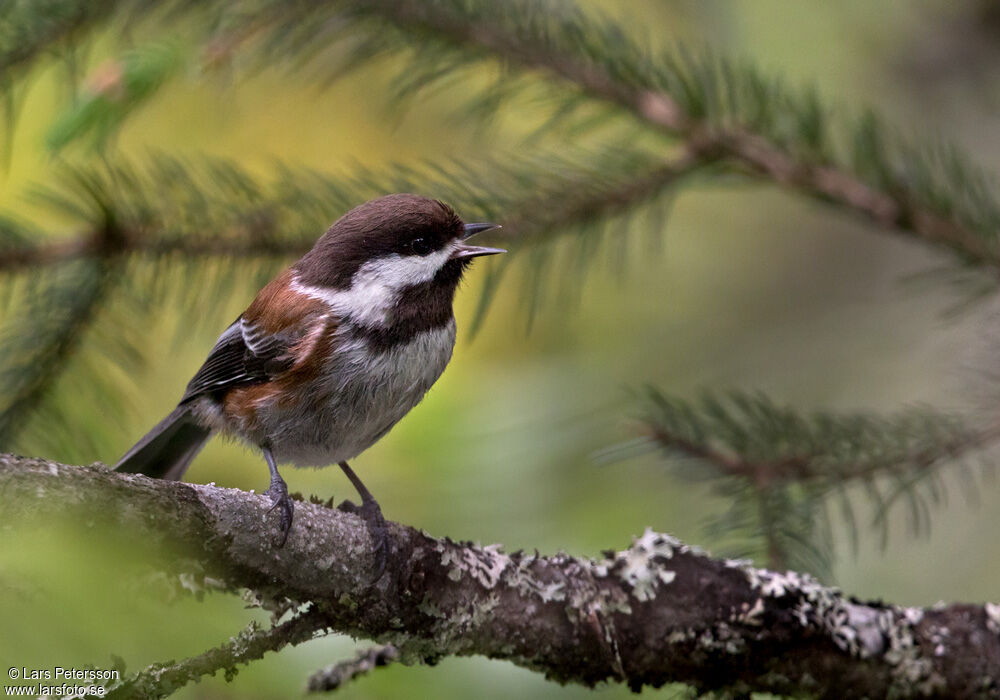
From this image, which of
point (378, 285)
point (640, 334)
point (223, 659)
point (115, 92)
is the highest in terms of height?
point (115, 92)

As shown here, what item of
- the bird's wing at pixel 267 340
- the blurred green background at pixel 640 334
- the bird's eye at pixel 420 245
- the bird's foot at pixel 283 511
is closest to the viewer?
the bird's foot at pixel 283 511

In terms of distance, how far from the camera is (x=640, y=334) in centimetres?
399

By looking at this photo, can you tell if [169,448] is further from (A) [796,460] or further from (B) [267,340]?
(A) [796,460]

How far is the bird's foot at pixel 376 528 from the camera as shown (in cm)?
200

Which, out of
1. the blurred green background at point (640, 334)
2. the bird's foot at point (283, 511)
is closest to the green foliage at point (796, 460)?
the blurred green background at point (640, 334)

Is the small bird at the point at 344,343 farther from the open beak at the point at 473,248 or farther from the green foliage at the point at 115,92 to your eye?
the green foliage at the point at 115,92

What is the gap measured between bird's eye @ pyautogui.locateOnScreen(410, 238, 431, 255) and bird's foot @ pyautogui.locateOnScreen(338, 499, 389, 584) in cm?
83

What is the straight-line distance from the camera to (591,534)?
2625 millimetres

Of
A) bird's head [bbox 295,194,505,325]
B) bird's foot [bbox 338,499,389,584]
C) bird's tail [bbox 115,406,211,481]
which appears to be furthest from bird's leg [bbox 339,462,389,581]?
bird's tail [bbox 115,406,211,481]

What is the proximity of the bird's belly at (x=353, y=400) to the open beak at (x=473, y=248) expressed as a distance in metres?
0.26

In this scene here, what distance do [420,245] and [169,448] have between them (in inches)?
42.4

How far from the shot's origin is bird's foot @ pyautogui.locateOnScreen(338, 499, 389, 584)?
2.00m

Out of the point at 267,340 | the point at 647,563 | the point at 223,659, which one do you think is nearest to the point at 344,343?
the point at 267,340

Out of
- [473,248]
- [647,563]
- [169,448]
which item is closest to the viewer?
[647,563]
